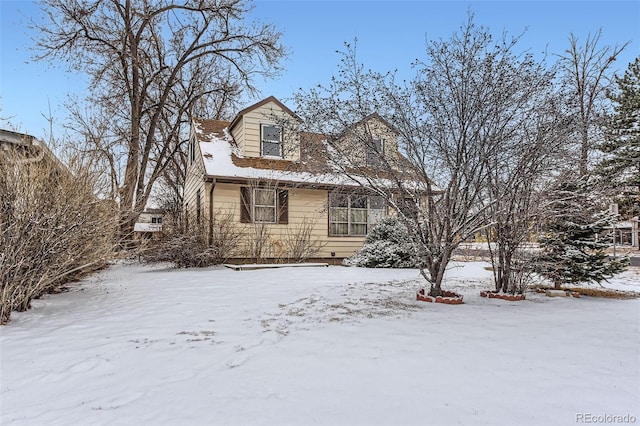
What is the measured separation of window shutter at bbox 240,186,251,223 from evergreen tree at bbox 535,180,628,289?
26.5 ft

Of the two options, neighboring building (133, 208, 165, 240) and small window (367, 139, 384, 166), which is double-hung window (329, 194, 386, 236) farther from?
small window (367, 139, 384, 166)

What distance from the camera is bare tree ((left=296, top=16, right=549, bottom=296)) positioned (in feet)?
18.0

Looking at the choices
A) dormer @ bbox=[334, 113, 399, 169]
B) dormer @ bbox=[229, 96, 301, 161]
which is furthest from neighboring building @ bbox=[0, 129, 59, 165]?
dormer @ bbox=[229, 96, 301, 161]

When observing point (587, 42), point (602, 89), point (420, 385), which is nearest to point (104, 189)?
point (420, 385)

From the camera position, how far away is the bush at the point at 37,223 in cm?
472

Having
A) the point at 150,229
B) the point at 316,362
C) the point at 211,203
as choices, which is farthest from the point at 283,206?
the point at 150,229

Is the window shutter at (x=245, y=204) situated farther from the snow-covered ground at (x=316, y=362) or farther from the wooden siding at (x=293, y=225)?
the snow-covered ground at (x=316, y=362)

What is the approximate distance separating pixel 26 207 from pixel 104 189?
169 cm

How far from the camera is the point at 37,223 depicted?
4.84 metres

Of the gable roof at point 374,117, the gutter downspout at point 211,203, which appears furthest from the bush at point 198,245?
the gable roof at point 374,117

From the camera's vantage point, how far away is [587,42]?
13.1 metres

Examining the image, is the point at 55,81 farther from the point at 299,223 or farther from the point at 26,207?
the point at 26,207

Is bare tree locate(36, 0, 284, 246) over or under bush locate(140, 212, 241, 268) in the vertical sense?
over

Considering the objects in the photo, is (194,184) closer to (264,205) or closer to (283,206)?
(264,205)
